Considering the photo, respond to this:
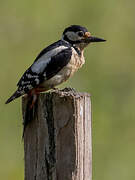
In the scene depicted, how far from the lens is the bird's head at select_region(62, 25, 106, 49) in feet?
24.4

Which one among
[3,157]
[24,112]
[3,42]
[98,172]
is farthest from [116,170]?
[24,112]

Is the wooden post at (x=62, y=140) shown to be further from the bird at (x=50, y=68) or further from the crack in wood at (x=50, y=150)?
the bird at (x=50, y=68)

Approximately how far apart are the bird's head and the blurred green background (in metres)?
2.52

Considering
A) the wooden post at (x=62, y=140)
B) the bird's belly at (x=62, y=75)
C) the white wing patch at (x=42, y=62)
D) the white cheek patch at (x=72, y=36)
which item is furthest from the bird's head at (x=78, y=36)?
the wooden post at (x=62, y=140)

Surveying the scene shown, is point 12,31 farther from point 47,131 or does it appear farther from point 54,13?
point 47,131

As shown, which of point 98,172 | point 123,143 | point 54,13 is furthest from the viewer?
point 54,13

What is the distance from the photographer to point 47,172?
5.45 meters

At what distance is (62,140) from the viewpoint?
5.40 metres

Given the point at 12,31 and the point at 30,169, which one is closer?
the point at 30,169

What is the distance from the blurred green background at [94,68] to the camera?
32.5 feet

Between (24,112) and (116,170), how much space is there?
13.1 ft

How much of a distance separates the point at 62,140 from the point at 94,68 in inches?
242

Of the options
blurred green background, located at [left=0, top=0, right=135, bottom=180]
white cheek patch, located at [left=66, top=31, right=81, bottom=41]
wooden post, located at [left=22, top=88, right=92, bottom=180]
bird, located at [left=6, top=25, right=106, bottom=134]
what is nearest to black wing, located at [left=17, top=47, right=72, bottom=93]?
bird, located at [left=6, top=25, right=106, bottom=134]

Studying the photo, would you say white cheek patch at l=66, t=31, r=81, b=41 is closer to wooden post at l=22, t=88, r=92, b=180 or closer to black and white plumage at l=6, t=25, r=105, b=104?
black and white plumage at l=6, t=25, r=105, b=104
